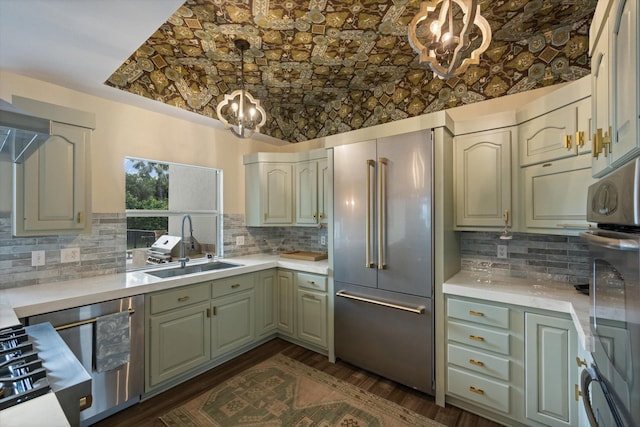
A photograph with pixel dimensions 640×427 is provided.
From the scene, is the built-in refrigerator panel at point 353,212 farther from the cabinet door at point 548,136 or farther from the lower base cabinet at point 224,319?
the cabinet door at point 548,136

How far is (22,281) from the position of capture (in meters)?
2.03

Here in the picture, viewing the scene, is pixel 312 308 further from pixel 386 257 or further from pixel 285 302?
pixel 386 257

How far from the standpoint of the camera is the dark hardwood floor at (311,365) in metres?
1.97

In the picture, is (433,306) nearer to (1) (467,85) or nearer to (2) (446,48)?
(2) (446,48)

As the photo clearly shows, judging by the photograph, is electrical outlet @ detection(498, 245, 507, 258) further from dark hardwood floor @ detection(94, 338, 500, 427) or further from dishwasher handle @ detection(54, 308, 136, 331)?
dishwasher handle @ detection(54, 308, 136, 331)

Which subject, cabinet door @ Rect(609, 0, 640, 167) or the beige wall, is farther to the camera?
the beige wall

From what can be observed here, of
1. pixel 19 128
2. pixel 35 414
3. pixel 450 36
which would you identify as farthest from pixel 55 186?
pixel 450 36

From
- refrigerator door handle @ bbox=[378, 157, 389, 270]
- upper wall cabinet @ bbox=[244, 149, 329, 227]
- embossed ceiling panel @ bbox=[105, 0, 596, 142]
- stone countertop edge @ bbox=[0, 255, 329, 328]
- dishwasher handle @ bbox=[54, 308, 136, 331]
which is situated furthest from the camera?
upper wall cabinet @ bbox=[244, 149, 329, 227]

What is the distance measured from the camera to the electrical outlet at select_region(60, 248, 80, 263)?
2.20 metres

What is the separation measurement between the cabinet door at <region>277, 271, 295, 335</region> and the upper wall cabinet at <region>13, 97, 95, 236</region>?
182 centimetres

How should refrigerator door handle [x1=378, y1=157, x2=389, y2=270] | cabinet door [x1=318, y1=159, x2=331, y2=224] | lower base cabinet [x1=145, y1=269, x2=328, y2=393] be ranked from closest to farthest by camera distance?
lower base cabinet [x1=145, y1=269, x2=328, y2=393]
refrigerator door handle [x1=378, y1=157, x2=389, y2=270]
cabinet door [x1=318, y1=159, x2=331, y2=224]

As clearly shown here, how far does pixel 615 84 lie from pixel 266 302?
9.93ft

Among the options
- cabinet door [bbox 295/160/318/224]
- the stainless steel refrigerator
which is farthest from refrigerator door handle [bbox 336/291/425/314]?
cabinet door [bbox 295/160/318/224]

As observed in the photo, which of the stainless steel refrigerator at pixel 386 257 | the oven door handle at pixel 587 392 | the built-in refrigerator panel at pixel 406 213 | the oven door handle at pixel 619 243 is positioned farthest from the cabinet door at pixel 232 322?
the oven door handle at pixel 619 243
